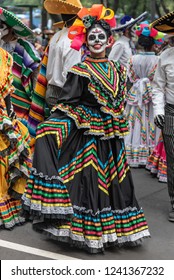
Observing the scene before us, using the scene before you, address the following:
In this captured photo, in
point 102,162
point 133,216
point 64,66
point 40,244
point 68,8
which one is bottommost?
point 40,244

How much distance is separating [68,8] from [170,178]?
7.65ft

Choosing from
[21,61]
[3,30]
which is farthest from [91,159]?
[3,30]

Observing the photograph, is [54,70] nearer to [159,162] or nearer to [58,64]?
[58,64]

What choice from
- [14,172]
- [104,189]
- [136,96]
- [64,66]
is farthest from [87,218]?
[136,96]

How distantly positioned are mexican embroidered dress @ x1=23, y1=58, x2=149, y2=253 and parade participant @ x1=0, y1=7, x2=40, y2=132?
5.07 ft

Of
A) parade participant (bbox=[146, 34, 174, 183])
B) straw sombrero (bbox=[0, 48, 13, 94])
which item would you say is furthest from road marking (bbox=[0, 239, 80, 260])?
parade participant (bbox=[146, 34, 174, 183])

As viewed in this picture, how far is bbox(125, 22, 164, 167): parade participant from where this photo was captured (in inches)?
321

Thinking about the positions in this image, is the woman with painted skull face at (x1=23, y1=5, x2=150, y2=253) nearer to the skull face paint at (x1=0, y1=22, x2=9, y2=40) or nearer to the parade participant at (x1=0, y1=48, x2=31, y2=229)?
the parade participant at (x1=0, y1=48, x2=31, y2=229)

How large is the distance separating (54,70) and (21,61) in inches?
16.4

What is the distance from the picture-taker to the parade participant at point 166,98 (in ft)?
18.5

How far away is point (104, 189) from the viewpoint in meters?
4.73

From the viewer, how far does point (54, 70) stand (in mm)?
6164

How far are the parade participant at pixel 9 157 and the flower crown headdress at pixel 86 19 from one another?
872 millimetres

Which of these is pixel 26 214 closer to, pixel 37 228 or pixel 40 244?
pixel 37 228
